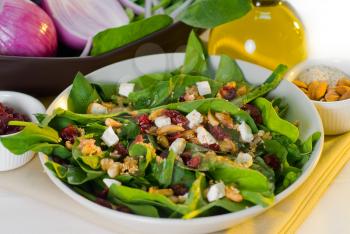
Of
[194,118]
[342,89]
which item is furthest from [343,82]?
[194,118]

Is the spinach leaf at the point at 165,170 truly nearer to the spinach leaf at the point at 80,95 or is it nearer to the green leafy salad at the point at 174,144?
the green leafy salad at the point at 174,144

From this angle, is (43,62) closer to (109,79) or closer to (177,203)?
(109,79)

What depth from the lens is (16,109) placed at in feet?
3.12

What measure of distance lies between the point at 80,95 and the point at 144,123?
0.13m

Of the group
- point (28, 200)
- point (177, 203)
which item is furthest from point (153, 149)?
point (28, 200)

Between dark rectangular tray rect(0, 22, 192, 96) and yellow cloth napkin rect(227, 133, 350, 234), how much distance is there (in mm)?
341

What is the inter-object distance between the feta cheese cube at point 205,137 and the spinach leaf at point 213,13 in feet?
0.97

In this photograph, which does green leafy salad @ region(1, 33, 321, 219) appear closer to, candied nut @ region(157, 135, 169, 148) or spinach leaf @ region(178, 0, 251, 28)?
candied nut @ region(157, 135, 169, 148)

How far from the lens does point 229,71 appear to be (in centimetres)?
97

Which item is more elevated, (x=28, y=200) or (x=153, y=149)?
(x=153, y=149)

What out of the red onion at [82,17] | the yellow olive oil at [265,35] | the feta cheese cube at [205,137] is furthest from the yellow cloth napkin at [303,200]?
the red onion at [82,17]

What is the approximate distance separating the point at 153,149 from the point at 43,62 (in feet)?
0.91

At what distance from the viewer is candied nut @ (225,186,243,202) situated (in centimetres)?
72

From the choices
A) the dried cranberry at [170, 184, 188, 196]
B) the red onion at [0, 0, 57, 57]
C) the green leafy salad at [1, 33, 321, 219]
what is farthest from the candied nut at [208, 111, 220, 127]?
the red onion at [0, 0, 57, 57]
